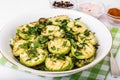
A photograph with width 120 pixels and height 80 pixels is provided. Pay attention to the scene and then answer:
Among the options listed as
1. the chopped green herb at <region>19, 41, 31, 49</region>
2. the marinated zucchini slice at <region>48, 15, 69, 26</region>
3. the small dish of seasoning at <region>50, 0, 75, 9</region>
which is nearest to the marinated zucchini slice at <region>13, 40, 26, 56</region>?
the chopped green herb at <region>19, 41, 31, 49</region>

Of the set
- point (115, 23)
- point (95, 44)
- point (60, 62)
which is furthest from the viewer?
point (115, 23)

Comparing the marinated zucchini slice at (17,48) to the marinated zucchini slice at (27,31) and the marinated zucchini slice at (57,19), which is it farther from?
the marinated zucchini slice at (57,19)

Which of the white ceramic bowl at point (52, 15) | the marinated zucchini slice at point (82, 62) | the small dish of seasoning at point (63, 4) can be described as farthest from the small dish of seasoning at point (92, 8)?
the marinated zucchini slice at point (82, 62)

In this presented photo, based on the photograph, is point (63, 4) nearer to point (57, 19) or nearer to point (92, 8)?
point (92, 8)

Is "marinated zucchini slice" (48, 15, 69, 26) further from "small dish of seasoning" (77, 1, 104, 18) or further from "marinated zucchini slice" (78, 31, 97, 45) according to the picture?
"small dish of seasoning" (77, 1, 104, 18)

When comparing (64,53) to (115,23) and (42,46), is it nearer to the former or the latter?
(42,46)

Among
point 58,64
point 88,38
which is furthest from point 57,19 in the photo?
point 58,64

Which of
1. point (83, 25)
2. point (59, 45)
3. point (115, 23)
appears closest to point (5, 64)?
point (59, 45)
